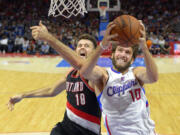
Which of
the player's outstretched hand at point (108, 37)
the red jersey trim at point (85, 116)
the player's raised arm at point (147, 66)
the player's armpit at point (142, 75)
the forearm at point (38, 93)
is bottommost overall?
Result: the red jersey trim at point (85, 116)

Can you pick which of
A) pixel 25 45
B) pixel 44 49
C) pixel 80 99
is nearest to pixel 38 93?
pixel 80 99

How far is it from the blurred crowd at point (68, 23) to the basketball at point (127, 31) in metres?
13.2

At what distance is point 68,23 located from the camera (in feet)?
61.5

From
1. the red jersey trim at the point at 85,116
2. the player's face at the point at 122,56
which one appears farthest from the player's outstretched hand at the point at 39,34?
the red jersey trim at the point at 85,116

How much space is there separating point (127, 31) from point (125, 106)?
71cm

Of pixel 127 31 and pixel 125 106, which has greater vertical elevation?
pixel 127 31

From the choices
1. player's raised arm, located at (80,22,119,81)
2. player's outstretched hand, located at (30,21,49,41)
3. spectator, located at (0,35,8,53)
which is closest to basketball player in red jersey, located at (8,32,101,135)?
player's raised arm, located at (80,22,119,81)

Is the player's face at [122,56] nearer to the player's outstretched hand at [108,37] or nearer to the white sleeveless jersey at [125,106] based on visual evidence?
the white sleeveless jersey at [125,106]

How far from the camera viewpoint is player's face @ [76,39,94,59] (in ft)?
8.66

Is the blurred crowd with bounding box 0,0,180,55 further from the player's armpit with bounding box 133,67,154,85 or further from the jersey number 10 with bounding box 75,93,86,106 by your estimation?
the player's armpit with bounding box 133,67,154,85

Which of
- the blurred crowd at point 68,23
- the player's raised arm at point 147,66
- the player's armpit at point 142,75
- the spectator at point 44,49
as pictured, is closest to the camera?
the player's raised arm at point 147,66

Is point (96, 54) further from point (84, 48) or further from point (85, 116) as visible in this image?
point (85, 116)

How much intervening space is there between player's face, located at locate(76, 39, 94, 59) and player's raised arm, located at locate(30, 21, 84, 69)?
2.44ft

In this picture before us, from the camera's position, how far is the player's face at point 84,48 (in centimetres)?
264
